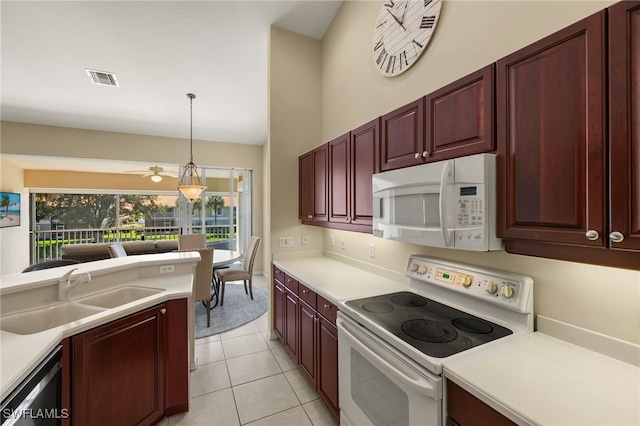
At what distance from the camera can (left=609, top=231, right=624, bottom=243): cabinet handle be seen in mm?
779

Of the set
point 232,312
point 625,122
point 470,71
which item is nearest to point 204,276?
point 232,312

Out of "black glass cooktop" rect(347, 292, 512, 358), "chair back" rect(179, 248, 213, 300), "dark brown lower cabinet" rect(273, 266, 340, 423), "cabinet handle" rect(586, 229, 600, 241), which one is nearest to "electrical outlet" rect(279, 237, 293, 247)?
"dark brown lower cabinet" rect(273, 266, 340, 423)

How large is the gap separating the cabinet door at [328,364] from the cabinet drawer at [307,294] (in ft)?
0.46

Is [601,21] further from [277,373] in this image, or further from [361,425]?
[277,373]

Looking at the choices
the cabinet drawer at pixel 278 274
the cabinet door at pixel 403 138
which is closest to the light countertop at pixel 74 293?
the cabinet drawer at pixel 278 274

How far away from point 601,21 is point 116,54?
13.2 feet

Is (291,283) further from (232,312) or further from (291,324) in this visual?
(232,312)

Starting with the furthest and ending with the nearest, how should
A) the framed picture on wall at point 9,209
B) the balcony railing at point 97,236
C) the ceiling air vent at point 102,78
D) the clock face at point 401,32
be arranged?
the balcony railing at point 97,236 < the framed picture on wall at point 9,209 < the ceiling air vent at point 102,78 < the clock face at point 401,32

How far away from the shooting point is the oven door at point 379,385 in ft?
3.37

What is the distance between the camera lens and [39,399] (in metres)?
1.12

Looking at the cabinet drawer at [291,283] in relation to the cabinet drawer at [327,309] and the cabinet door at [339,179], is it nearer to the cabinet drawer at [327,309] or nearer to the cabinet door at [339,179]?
the cabinet drawer at [327,309]

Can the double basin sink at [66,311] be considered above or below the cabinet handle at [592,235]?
below

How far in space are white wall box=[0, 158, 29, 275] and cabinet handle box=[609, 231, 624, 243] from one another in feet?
26.8

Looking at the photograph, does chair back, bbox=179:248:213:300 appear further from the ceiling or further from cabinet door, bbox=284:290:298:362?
the ceiling
